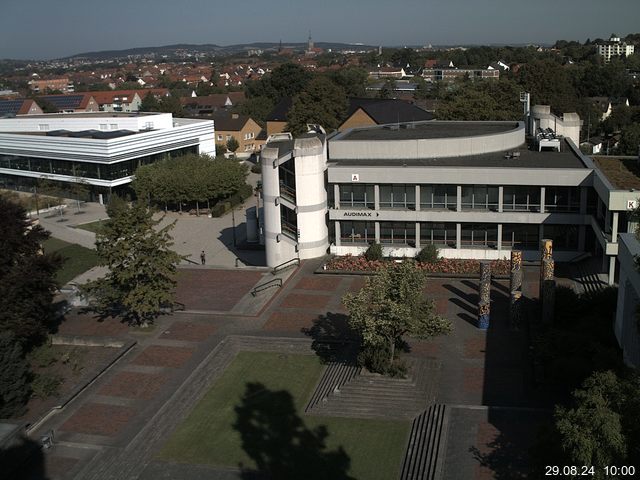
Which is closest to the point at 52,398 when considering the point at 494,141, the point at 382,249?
the point at 382,249

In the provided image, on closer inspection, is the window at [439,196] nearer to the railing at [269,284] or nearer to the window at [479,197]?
the window at [479,197]

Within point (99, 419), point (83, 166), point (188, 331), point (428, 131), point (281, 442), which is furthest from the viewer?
point (83, 166)

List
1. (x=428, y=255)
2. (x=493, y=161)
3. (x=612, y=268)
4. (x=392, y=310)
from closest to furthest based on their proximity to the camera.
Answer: (x=392, y=310), (x=612, y=268), (x=428, y=255), (x=493, y=161)

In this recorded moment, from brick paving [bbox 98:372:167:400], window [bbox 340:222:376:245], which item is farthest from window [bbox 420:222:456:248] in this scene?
brick paving [bbox 98:372:167:400]

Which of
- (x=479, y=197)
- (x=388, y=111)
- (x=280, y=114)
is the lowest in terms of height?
(x=479, y=197)

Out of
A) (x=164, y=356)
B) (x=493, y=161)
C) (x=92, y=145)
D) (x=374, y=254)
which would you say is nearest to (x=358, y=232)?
(x=374, y=254)

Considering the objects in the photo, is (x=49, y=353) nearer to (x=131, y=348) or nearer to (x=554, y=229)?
(x=131, y=348)

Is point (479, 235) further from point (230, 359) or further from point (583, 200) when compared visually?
point (230, 359)
